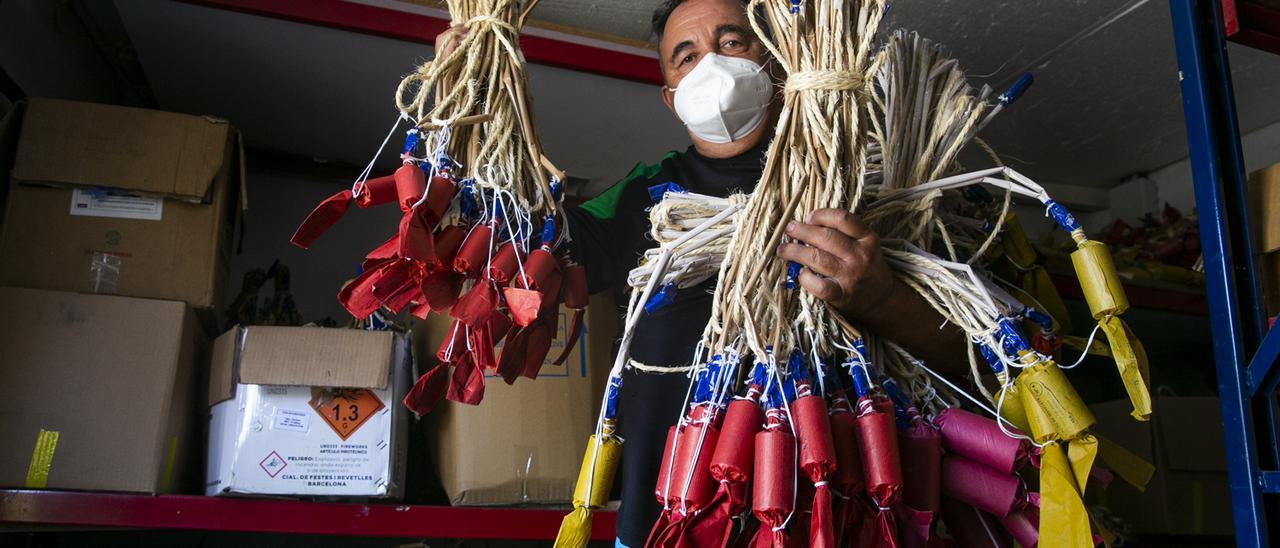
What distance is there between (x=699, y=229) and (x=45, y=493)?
1.23m

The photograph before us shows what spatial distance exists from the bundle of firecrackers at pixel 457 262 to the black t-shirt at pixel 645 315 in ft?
0.56

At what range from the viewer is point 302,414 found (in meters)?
1.75

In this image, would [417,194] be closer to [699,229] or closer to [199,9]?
[699,229]

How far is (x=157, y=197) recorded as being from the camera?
70.2 inches

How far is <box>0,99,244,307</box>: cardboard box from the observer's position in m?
1.69

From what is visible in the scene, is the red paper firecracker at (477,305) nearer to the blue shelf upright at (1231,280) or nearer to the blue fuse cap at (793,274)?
the blue fuse cap at (793,274)

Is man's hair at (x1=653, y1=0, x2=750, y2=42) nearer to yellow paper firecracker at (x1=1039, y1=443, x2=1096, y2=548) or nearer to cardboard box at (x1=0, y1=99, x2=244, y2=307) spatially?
cardboard box at (x1=0, y1=99, x2=244, y2=307)

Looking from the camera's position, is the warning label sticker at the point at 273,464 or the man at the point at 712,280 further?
the warning label sticker at the point at 273,464

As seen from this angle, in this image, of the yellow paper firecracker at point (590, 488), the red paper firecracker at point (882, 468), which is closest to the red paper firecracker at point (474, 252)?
the yellow paper firecracker at point (590, 488)

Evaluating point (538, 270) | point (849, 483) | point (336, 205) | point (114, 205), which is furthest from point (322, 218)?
A: point (114, 205)

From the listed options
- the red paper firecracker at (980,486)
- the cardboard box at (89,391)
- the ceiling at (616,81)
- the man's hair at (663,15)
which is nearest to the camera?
the red paper firecracker at (980,486)

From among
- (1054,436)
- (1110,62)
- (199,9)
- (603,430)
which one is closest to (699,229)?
(603,430)

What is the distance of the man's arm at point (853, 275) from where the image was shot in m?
1.00

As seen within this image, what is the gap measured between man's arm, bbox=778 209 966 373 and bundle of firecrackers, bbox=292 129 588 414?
0.28 metres
